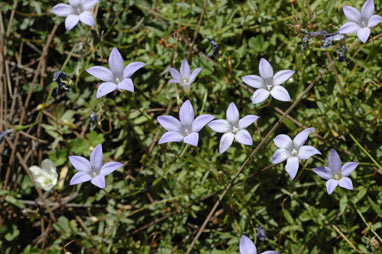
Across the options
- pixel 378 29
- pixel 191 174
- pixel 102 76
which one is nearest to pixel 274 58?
pixel 378 29

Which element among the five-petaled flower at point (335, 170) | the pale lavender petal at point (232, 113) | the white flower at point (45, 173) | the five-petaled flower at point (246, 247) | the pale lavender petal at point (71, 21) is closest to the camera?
the five-petaled flower at point (246, 247)

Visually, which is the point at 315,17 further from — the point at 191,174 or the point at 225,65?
the point at 191,174

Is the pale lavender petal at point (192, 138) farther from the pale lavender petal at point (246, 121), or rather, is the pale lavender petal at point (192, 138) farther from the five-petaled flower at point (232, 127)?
the pale lavender petal at point (246, 121)

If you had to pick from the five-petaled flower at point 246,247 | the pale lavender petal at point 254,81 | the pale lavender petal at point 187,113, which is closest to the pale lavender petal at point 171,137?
the pale lavender petal at point 187,113

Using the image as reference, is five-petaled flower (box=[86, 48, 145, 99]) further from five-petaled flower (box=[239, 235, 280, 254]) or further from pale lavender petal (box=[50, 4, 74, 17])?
five-petaled flower (box=[239, 235, 280, 254])

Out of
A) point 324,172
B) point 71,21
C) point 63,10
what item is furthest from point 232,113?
point 63,10
